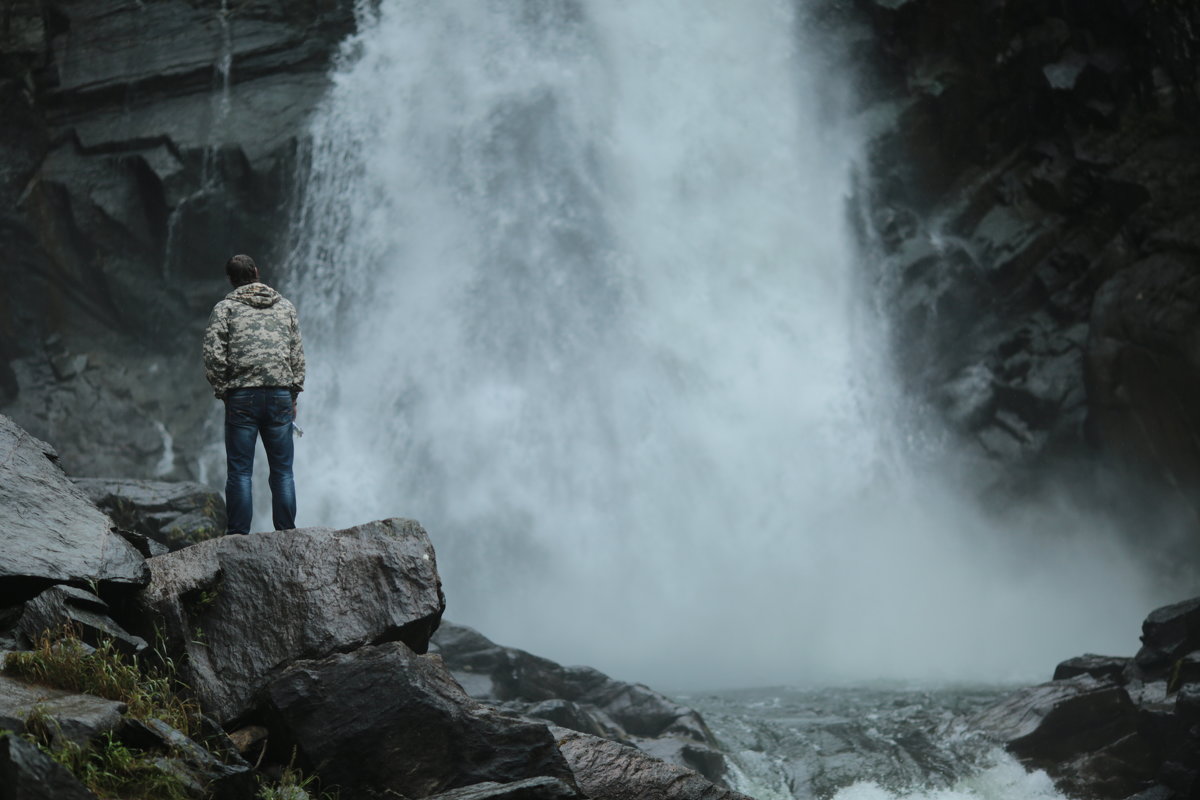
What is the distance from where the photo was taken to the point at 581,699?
41.4 ft

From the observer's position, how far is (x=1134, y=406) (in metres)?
16.5

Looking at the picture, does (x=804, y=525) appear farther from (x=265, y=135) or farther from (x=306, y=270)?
(x=265, y=135)

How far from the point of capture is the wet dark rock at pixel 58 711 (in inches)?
198

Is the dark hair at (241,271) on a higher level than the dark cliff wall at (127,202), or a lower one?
lower

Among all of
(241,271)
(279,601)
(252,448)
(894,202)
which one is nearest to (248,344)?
(241,271)

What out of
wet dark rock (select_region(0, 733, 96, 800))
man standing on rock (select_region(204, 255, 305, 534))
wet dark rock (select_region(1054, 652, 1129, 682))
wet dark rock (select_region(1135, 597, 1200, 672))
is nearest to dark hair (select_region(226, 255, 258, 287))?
man standing on rock (select_region(204, 255, 305, 534))

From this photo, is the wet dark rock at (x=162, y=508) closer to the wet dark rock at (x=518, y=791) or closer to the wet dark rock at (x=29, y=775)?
the wet dark rock at (x=518, y=791)

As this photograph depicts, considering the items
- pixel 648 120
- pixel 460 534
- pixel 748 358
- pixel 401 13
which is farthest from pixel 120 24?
pixel 748 358

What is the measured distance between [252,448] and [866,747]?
8.11 meters

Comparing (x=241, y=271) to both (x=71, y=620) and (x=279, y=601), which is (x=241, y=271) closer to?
(x=279, y=601)

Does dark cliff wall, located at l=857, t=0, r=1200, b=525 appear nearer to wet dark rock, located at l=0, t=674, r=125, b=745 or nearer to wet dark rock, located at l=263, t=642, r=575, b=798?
wet dark rock, located at l=263, t=642, r=575, b=798

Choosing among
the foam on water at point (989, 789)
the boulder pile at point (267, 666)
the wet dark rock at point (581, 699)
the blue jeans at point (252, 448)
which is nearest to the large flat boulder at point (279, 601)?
the boulder pile at point (267, 666)

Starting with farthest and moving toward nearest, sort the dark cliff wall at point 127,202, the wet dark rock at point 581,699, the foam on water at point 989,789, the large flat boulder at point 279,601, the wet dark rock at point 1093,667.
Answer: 1. the dark cliff wall at point 127,202
2. the wet dark rock at point 1093,667
3. the wet dark rock at point 581,699
4. the foam on water at point 989,789
5. the large flat boulder at point 279,601

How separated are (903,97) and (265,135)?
1338 centimetres
